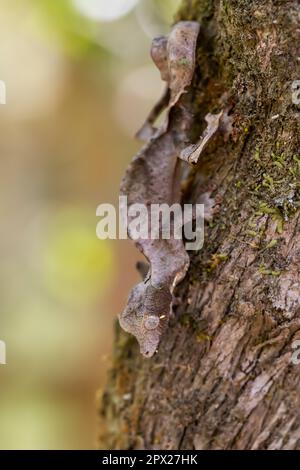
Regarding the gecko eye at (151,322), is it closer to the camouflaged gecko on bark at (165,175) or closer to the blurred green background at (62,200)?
the camouflaged gecko on bark at (165,175)

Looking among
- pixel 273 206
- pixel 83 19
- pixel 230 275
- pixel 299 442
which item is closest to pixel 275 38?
pixel 273 206

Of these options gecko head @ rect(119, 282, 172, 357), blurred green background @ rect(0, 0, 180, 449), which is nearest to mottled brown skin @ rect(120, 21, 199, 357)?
gecko head @ rect(119, 282, 172, 357)

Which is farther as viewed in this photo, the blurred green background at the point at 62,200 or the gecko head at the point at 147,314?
the blurred green background at the point at 62,200

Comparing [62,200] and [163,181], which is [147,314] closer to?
[163,181]

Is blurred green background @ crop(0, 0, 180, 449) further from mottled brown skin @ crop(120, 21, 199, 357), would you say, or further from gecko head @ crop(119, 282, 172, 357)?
gecko head @ crop(119, 282, 172, 357)

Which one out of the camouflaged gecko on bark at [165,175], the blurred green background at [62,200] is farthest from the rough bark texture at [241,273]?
the blurred green background at [62,200]

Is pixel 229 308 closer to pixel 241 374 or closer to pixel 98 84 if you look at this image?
pixel 241 374

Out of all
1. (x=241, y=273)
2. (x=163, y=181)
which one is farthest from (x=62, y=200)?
(x=241, y=273)

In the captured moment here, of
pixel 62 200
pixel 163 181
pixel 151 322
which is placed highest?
pixel 163 181
